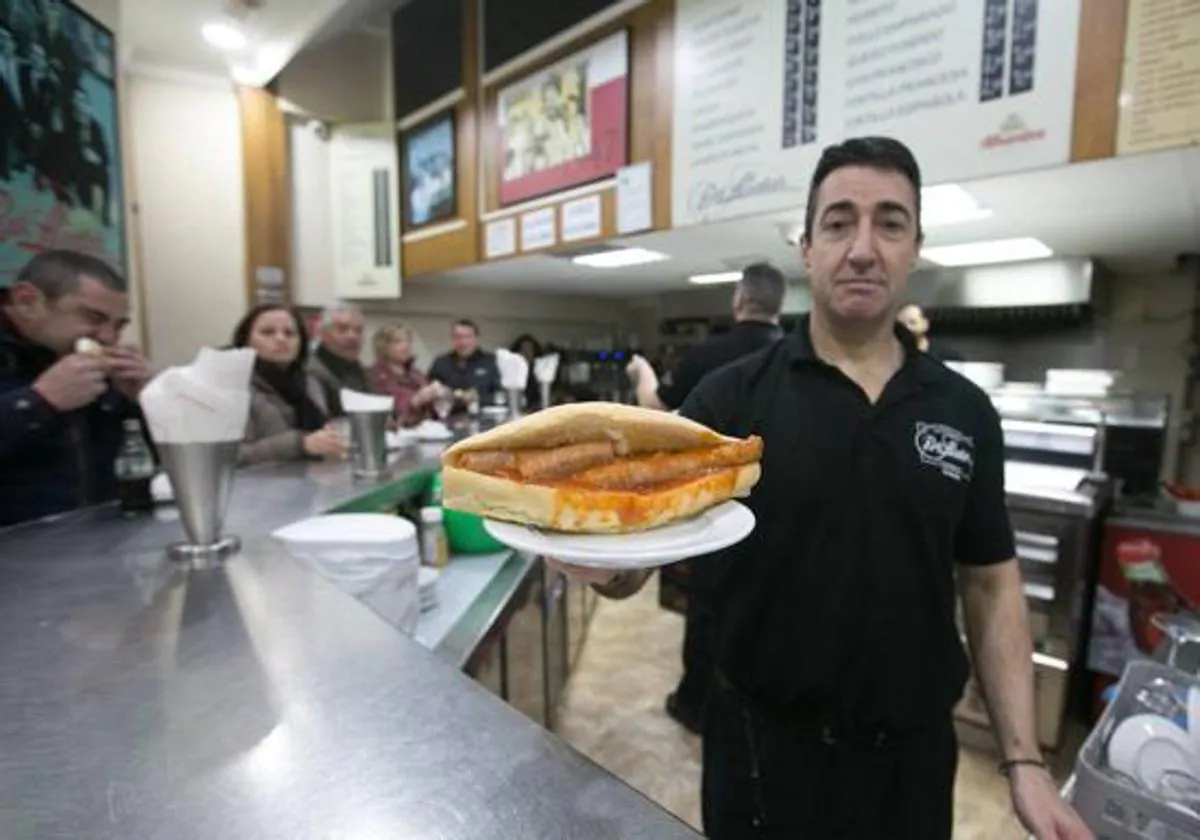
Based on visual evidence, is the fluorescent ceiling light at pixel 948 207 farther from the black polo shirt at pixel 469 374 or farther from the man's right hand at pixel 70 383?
the black polo shirt at pixel 469 374

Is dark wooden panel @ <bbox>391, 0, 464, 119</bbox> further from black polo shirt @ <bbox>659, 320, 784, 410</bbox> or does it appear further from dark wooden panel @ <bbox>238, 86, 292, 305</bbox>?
black polo shirt @ <bbox>659, 320, 784, 410</bbox>

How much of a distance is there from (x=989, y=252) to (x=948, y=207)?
0.93m

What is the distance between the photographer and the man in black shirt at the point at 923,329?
2.98 metres

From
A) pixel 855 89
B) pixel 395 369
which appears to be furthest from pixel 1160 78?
pixel 395 369

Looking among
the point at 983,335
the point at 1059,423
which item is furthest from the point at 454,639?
the point at 983,335

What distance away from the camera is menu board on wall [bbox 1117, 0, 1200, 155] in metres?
1.38

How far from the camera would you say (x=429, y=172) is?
3.83 m

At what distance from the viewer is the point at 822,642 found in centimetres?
95

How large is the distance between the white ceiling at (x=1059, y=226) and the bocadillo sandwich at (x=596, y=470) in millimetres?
1582

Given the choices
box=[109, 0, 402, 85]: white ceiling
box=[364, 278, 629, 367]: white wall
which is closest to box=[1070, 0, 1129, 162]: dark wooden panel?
→ box=[109, 0, 402, 85]: white ceiling

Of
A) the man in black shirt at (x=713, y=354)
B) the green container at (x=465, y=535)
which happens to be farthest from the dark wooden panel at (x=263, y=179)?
the man in black shirt at (x=713, y=354)

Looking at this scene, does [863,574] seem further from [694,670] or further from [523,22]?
[523,22]

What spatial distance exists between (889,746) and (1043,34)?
180 centimetres

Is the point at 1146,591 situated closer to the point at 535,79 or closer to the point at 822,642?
the point at 822,642
